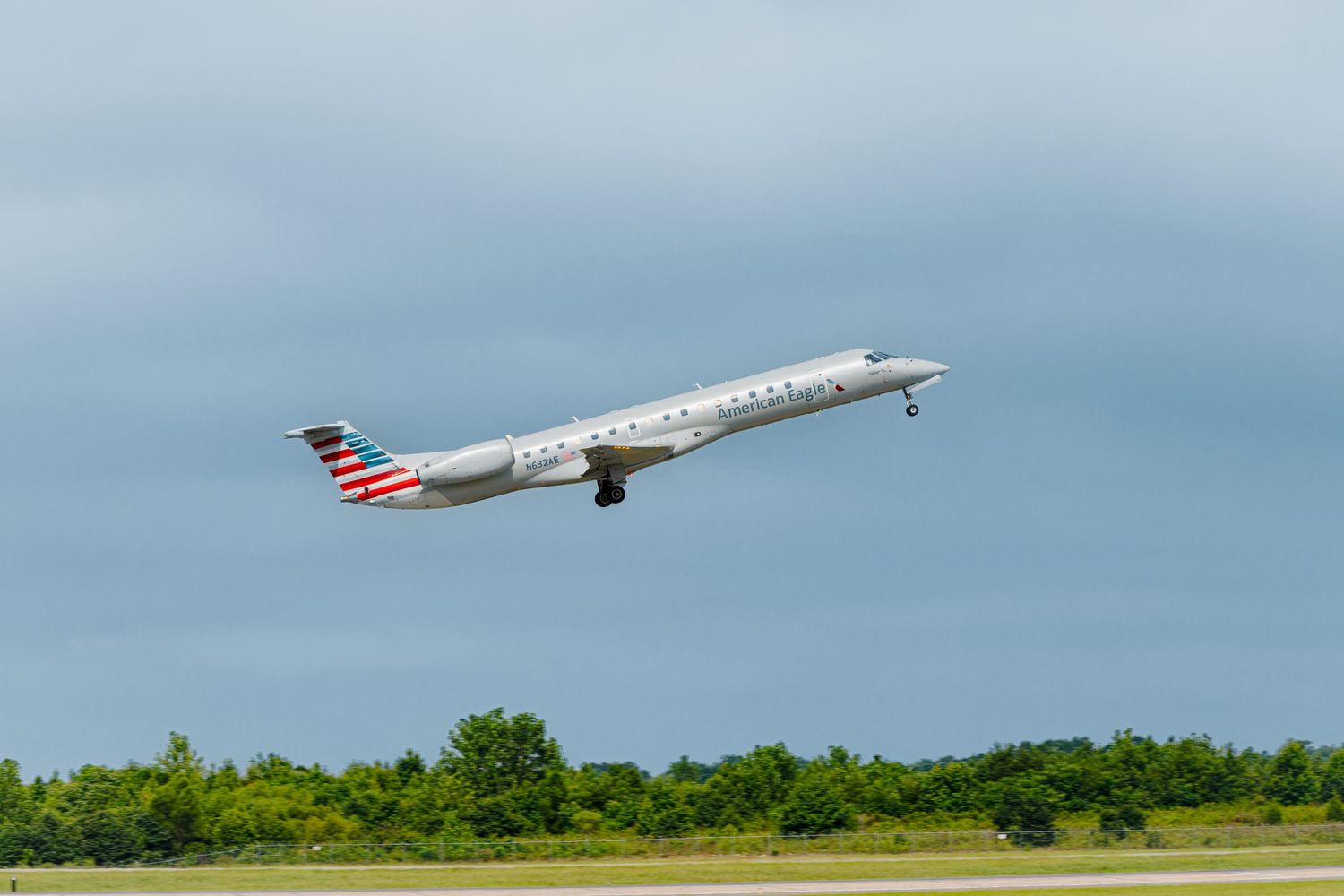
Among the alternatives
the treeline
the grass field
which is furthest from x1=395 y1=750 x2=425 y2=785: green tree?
the grass field

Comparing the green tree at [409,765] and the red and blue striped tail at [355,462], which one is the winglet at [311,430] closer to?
the red and blue striped tail at [355,462]

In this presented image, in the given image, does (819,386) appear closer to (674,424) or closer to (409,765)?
(674,424)

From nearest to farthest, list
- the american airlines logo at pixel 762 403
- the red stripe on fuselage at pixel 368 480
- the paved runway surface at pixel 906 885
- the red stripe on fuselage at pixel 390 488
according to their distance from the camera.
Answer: the paved runway surface at pixel 906 885 < the red stripe on fuselage at pixel 390 488 < the red stripe on fuselage at pixel 368 480 < the american airlines logo at pixel 762 403

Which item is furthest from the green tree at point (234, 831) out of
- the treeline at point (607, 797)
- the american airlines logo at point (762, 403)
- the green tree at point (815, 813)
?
the american airlines logo at point (762, 403)

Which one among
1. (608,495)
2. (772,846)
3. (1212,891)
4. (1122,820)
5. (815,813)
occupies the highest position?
(608,495)

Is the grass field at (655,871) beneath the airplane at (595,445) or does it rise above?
beneath

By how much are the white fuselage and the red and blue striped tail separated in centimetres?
42

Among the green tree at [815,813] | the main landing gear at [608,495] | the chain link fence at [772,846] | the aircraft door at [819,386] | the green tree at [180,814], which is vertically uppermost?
the aircraft door at [819,386]

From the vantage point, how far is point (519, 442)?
245ft

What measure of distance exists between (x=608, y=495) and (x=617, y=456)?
256 cm

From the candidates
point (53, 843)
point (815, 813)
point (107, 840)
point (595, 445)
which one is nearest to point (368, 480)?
point (595, 445)

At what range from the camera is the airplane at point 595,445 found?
243ft

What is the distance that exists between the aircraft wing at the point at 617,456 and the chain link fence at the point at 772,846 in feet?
75.2

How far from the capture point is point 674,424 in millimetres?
75750
